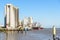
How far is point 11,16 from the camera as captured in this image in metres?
146

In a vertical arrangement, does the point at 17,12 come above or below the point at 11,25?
above

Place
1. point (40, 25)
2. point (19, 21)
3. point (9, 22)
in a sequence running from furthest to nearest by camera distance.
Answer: point (40, 25) < point (19, 21) < point (9, 22)

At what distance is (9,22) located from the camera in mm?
146000

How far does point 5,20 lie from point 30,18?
25.0 meters

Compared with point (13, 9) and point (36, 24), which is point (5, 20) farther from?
point (36, 24)

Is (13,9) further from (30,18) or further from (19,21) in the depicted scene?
(30,18)

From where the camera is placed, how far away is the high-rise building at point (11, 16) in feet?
476

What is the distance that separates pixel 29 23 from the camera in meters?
164

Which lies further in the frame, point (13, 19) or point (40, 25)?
point (40, 25)

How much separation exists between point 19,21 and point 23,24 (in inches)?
336

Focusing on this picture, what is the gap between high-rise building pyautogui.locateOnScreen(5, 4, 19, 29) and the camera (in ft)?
476

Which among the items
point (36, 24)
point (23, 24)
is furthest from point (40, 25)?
point (23, 24)

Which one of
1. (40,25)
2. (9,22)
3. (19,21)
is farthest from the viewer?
(40,25)

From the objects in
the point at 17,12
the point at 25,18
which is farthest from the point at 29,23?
the point at 17,12
